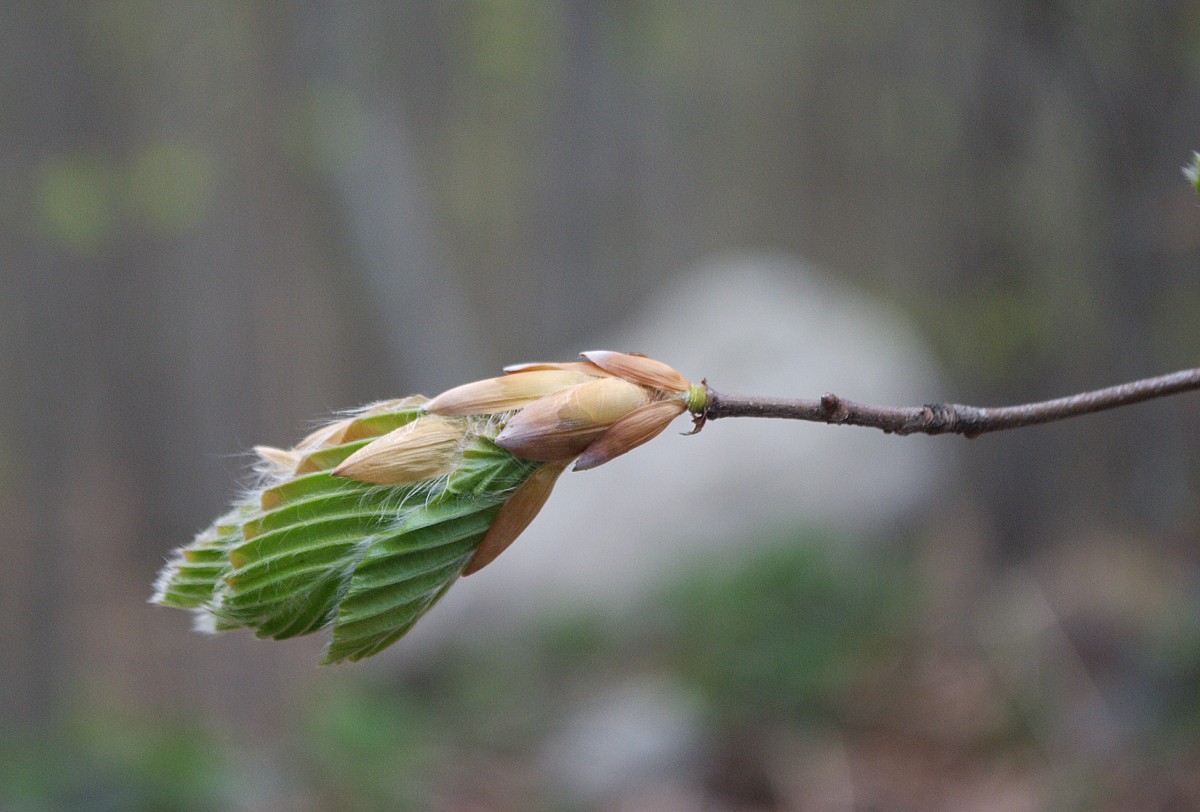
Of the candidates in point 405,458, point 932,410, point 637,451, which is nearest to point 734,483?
point 637,451

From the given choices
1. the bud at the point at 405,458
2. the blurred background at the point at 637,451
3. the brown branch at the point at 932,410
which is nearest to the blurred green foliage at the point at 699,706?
the blurred background at the point at 637,451

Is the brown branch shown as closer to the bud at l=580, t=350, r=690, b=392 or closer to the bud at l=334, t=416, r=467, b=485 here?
the bud at l=580, t=350, r=690, b=392

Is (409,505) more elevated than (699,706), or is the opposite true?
(409,505)

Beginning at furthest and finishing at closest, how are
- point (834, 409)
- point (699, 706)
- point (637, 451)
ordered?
point (637, 451), point (699, 706), point (834, 409)

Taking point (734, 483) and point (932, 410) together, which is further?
point (734, 483)

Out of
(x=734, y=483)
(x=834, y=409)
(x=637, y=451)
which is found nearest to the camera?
(x=834, y=409)

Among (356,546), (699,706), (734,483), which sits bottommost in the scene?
(699,706)

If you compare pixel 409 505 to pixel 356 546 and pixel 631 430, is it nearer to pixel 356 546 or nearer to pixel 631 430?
pixel 356 546
